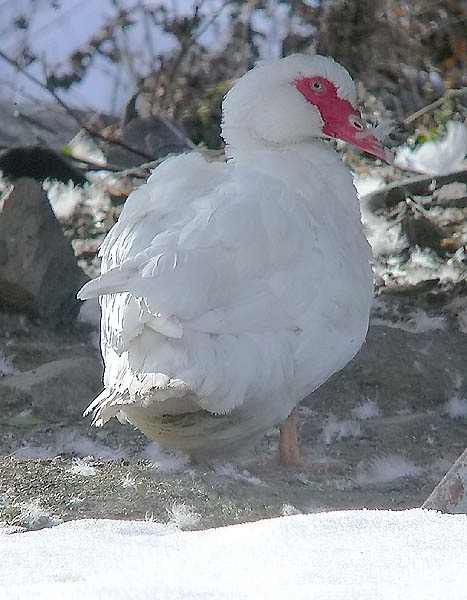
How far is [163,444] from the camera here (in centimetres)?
335

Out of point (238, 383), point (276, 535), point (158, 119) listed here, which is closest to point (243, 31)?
point (158, 119)

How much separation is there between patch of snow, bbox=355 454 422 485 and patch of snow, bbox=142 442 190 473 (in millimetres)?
557

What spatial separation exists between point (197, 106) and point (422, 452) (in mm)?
3335

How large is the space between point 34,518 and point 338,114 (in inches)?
67.2

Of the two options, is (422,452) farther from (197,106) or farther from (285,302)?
(197,106)

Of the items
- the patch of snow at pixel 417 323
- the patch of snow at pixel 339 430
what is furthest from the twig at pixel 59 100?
the patch of snow at pixel 339 430

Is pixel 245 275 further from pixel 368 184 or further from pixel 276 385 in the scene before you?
pixel 368 184

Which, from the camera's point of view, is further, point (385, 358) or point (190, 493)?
point (385, 358)

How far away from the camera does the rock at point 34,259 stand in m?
4.78

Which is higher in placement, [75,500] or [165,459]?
[75,500]

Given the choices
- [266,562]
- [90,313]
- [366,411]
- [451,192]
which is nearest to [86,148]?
[90,313]

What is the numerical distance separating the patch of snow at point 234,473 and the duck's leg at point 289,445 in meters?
0.16

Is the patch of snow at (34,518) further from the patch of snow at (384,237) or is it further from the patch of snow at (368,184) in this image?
the patch of snow at (368,184)

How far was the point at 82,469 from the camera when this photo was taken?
338cm
